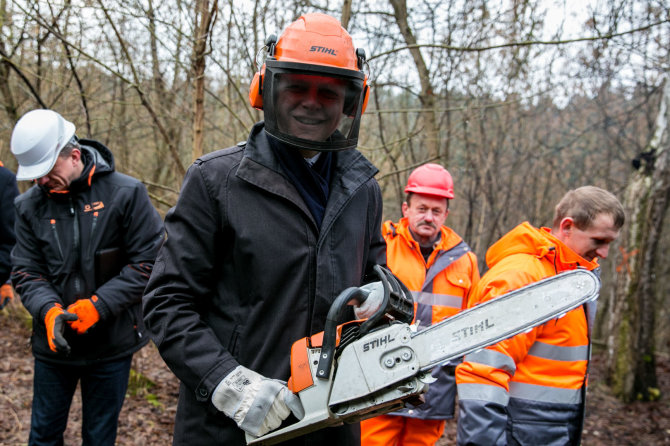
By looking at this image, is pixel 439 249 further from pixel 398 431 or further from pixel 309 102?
pixel 309 102

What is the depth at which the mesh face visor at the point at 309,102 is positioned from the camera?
158 centimetres

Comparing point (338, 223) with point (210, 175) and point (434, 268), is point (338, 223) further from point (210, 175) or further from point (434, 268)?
point (434, 268)

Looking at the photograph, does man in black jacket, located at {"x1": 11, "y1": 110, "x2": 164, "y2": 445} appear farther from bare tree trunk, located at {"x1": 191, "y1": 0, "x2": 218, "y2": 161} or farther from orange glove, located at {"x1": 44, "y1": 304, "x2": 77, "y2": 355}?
bare tree trunk, located at {"x1": 191, "y1": 0, "x2": 218, "y2": 161}

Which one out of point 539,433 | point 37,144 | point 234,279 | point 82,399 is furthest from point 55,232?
point 539,433

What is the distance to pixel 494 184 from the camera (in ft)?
26.1

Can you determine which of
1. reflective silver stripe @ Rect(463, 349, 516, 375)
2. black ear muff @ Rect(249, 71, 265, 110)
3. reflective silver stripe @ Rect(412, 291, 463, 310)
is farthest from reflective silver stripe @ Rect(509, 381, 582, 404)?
black ear muff @ Rect(249, 71, 265, 110)

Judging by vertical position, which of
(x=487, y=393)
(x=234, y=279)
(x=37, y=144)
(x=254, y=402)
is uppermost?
(x=37, y=144)

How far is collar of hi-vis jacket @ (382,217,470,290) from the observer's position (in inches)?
123

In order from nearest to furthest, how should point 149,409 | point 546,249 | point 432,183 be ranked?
point 546,249 < point 432,183 < point 149,409

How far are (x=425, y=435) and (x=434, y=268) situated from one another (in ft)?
3.40

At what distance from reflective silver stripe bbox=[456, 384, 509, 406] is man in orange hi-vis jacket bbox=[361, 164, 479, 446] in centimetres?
94

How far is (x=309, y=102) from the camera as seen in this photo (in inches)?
64.9

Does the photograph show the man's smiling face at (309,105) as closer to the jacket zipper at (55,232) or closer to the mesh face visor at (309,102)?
the mesh face visor at (309,102)

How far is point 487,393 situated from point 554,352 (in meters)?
0.43
